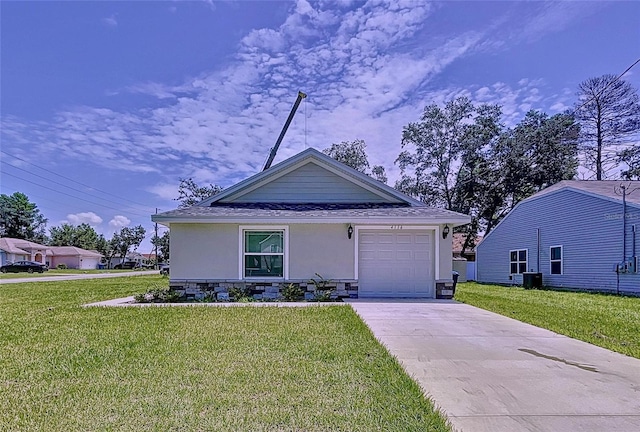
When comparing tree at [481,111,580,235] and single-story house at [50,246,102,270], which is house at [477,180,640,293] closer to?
tree at [481,111,580,235]

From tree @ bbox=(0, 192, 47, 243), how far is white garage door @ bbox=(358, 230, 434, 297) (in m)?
65.9

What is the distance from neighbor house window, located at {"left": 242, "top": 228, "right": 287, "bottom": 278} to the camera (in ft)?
35.2

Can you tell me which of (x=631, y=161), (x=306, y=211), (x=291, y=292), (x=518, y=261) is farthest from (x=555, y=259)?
(x=631, y=161)

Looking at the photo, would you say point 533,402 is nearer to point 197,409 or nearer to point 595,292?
point 197,409

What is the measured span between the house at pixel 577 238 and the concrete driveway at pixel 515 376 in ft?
30.4

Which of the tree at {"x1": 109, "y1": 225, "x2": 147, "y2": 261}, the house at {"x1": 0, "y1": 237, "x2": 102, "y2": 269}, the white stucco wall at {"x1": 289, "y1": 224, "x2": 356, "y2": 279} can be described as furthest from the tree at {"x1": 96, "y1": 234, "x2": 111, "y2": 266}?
the white stucco wall at {"x1": 289, "y1": 224, "x2": 356, "y2": 279}

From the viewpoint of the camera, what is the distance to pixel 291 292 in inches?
408

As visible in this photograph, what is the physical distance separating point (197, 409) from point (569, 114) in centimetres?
3144

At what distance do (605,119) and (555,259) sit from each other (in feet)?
54.4

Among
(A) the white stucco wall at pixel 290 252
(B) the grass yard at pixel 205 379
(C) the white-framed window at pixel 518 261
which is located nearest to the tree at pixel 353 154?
(C) the white-framed window at pixel 518 261

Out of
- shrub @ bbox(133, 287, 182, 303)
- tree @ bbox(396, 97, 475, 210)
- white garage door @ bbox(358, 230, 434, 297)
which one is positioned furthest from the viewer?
tree @ bbox(396, 97, 475, 210)

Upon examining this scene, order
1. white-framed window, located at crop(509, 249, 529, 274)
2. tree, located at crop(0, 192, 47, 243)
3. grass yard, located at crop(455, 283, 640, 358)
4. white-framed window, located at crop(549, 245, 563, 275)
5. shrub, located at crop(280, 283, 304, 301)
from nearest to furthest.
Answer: grass yard, located at crop(455, 283, 640, 358)
shrub, located at crop(280, 283, 304, 301)
white-framed window, located at crop(549, 245, 563, 275)
white-framed window, located at crop(509, 249, 529, 274)
tree, located at crop(0, 192, 47, 243)

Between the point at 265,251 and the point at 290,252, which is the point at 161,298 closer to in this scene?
the point at 265,251

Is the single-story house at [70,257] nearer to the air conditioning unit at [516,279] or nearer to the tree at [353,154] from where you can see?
the tree at [353,154]
